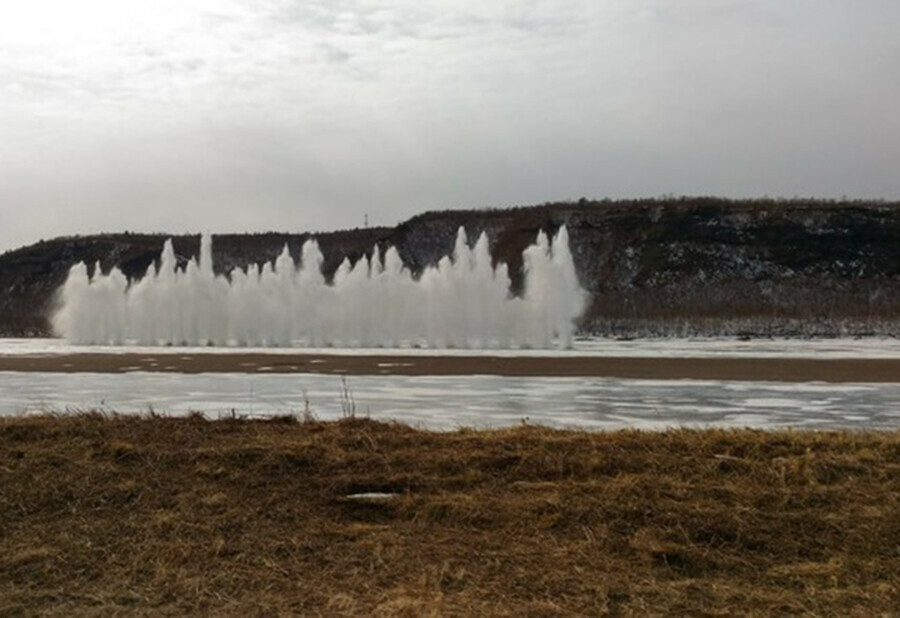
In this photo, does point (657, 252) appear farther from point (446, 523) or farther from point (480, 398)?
point (446, 523)

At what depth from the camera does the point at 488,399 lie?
21484 mm

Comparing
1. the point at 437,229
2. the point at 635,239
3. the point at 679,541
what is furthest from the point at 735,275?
the point at 679,541

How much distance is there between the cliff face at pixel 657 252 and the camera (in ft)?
423

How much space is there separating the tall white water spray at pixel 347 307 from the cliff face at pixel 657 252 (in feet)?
137

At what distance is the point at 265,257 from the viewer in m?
176

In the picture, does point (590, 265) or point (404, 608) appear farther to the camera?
point (590, 265)

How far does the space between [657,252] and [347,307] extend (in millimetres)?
96928

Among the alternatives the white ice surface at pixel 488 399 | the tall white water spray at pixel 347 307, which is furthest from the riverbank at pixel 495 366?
the tall white water spray at pixel 347 307

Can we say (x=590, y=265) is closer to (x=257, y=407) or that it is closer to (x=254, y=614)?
(x=257, y=407)

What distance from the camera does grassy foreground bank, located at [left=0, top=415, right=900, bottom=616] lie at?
6.95 metres

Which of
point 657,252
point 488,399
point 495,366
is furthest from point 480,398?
point 657,252

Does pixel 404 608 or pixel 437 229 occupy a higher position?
pixel 437 229

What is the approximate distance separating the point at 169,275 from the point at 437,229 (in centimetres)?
9974

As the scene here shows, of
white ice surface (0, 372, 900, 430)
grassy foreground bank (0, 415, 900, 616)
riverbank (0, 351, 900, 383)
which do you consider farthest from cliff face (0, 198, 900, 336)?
grassy foreground bank (0, 415, 900, 616)
